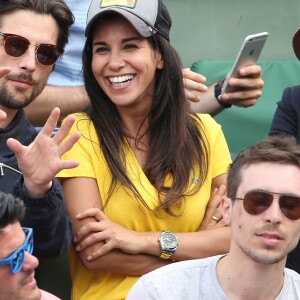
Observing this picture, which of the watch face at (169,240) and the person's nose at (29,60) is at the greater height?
the person's nose at (29,60)

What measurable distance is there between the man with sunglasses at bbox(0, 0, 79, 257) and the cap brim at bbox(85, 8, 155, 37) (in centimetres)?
22

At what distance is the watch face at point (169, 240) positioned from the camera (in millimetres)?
4043

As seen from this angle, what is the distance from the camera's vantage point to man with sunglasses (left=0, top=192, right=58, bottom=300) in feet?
9.96

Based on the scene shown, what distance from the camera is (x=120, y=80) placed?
430 cm

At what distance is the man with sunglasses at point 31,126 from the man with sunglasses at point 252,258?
1.44 ft

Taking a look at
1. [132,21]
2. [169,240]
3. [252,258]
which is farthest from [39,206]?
[132,21]

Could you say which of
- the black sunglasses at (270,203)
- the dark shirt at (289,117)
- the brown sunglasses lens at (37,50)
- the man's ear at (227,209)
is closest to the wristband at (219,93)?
the dark shirt at (289,117)

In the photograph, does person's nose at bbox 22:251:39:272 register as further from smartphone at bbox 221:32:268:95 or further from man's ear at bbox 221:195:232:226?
smartphone at bbox 221:32:268:95

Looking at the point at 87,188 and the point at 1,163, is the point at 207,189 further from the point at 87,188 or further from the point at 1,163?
the point at 1,163

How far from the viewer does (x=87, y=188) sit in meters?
4.10

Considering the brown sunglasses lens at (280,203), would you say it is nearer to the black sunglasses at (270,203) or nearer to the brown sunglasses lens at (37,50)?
the black sunglasses at (270,203)

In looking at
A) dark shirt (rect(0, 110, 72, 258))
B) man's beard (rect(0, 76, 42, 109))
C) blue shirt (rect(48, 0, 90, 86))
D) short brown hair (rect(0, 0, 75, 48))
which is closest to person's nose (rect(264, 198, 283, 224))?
dark shirt (rect(0, 110, 72, 258))

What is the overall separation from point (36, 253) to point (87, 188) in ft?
1.24

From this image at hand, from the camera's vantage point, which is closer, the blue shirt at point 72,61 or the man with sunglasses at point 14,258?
the man with sunglasses at point 14,258
